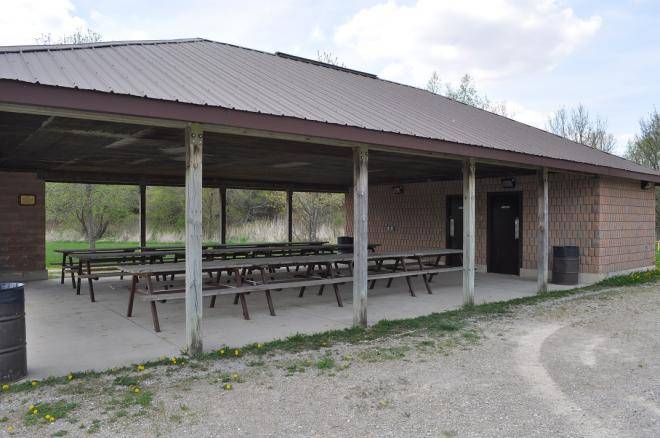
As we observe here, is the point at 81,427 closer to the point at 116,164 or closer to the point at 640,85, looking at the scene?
the point at 116,164

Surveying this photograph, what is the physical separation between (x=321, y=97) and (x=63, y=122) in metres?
3.25

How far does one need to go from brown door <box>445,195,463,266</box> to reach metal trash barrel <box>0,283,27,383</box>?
33.8 feet

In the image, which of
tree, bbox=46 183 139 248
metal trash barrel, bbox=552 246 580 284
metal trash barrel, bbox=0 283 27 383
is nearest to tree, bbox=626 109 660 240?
metal trash barrel, bbox=552 246 580 284

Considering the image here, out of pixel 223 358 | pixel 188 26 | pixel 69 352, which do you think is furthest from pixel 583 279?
pixel 188 26

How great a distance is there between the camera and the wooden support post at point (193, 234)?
4578mm

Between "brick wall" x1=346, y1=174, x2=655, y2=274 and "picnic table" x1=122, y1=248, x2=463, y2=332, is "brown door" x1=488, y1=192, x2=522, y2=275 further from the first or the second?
"picnic table" x1=122, y1=248, x2=463, y2=332

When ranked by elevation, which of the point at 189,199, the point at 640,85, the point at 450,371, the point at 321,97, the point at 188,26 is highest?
the point at 188,26

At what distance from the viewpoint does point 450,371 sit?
436 cm

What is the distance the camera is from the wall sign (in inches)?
403

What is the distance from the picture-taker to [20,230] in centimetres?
1024

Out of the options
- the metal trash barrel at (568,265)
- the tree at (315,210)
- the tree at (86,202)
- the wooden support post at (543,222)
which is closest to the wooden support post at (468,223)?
the wooden support post at (543,222)

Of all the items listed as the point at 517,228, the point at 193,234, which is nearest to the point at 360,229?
the point at 193,234

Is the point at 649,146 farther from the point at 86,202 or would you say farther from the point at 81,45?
the point at 81,45

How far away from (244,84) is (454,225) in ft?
26.2
